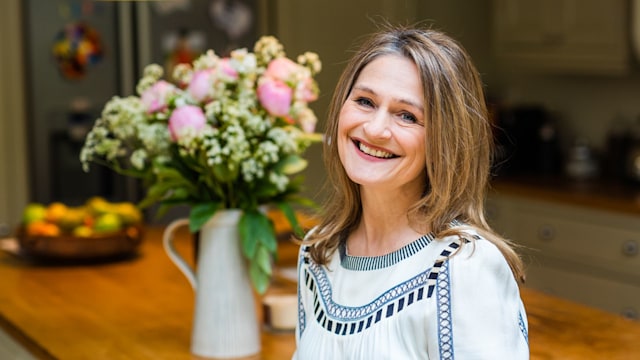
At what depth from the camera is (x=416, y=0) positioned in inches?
220

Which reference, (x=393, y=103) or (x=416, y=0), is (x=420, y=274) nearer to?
(x=393, y=103)

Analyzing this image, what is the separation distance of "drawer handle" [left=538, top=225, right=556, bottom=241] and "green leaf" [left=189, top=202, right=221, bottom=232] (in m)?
2.37

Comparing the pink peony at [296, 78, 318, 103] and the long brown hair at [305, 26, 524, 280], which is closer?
the long brown hair at [305, 26, 524, 280]

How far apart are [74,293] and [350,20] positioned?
10.2 ft

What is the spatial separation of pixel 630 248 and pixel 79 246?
79.4 inches

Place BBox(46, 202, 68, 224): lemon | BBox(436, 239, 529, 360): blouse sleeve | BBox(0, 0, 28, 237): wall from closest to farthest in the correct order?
BBox(436, 239, 529, 360): blouse sleeve, BBox(46, 202, 68, 224): lemon, BBox(0, 0, 28, 237): wall

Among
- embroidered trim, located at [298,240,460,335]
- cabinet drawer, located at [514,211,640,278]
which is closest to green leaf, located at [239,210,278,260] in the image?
embroidered trim, located at [298,240,460,335]

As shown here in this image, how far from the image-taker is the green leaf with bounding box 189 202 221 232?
2162 millimetres

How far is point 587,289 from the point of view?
4.16m

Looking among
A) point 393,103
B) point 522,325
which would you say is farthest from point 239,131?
point 522,325

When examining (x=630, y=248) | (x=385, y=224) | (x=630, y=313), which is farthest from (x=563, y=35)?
(x=385, y=224)

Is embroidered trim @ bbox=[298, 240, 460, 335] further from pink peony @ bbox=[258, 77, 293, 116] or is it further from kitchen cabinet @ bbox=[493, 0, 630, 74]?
kitchen cabinet @ bbox=[493, 0, 630, 74]

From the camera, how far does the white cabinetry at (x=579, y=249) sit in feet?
13.1

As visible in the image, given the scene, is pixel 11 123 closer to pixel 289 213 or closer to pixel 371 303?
pixel 289 213
